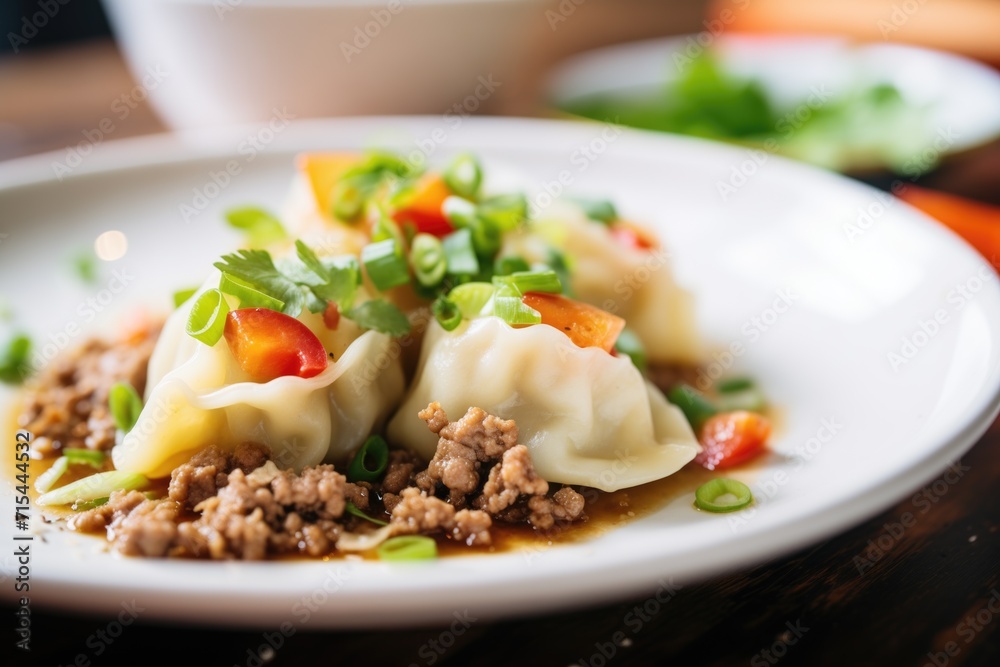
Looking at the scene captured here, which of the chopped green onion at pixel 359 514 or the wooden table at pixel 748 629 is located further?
the chopped green onion at pixel 359 514

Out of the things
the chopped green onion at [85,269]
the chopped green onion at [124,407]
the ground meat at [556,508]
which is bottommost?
the ground meat at [556,508]

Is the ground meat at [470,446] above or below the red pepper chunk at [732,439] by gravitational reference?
above

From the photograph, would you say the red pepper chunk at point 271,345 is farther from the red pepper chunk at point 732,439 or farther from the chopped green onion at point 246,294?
the red pepper chunk at point 732,439

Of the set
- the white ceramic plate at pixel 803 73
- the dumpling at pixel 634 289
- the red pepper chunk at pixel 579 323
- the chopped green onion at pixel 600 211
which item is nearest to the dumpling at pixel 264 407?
the red pepper chunk at pixel 579 323

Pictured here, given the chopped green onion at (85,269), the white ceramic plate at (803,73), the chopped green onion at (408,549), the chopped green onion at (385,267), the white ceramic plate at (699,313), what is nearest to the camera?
the white ceramic plate at (699,313)

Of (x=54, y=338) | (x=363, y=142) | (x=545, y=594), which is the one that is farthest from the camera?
(x=363, y=142)

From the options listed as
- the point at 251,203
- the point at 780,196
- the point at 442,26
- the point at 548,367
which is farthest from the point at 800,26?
the point at 548,367

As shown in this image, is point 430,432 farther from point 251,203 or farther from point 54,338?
point 251,203
